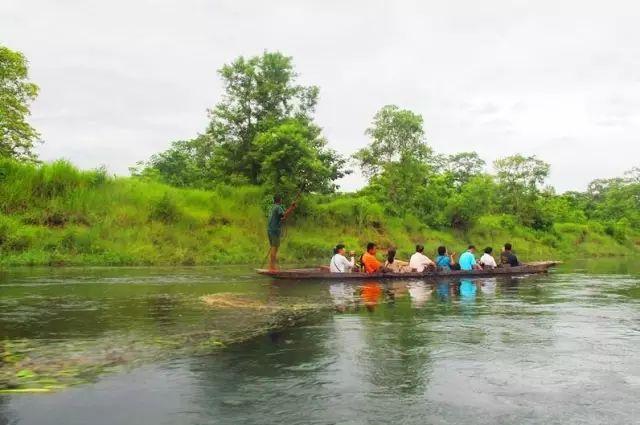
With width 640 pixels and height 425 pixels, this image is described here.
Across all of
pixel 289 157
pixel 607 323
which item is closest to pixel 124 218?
pixel 289 157

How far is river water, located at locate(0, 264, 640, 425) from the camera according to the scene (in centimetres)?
524

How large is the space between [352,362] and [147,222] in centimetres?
2290

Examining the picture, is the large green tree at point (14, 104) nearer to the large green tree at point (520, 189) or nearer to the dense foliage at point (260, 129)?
the dense foliage at point (260, 129)

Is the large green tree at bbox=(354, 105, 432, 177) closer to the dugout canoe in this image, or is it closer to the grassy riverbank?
the grassy riverbank

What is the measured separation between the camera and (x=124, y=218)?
90.1 ft

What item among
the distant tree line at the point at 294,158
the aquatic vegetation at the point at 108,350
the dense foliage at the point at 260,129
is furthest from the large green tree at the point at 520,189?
the aquatic vegetation at the point at 108,350

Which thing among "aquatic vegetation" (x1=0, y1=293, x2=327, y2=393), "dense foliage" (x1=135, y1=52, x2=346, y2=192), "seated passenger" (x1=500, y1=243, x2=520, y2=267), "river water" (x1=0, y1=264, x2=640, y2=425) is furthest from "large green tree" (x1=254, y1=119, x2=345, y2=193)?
"aquatic vegetation" (x1=0, y1=293, x2=327, y2=393)

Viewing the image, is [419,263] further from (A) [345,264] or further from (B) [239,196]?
(B) [239,196]

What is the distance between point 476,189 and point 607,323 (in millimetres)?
33442

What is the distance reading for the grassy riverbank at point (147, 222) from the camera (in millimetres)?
24594

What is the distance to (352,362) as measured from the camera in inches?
278

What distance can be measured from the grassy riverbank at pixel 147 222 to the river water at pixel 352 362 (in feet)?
39.3

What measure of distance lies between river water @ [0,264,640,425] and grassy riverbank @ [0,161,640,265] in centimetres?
1198

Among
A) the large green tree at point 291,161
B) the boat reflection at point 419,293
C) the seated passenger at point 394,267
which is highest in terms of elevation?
the large green tree at point 291,161
